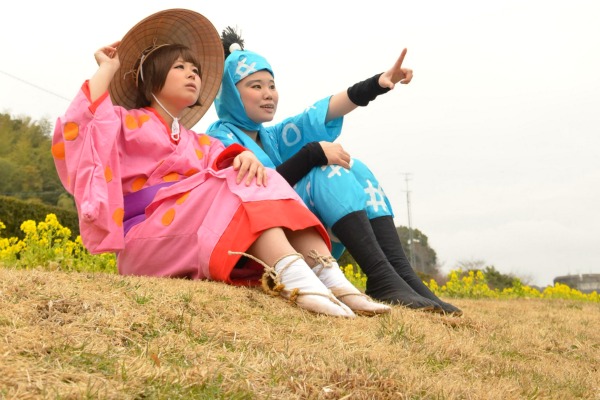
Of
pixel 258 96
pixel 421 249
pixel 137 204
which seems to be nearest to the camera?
pixel 137 204

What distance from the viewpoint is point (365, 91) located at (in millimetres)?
4090

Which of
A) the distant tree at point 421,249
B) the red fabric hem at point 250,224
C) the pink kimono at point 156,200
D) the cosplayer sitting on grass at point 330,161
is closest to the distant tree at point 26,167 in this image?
the distant tree at point 421,249

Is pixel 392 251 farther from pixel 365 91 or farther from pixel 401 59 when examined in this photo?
pixel 401 59

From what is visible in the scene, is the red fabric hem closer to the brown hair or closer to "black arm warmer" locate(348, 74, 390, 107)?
the brown hair

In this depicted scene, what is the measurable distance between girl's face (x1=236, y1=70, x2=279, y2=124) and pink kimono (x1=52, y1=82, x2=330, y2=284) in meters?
0.63

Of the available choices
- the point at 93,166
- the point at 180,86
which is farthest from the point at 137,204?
the point at 180,86

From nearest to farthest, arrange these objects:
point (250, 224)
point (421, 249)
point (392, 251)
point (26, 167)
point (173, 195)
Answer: point (250, 224)
point (173, 195)
point (392, 251)
point (26, 167)
point (421, 249)

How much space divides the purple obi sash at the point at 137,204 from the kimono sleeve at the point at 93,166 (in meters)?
0.17

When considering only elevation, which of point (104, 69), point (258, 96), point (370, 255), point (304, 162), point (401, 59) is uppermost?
point (401, 59)

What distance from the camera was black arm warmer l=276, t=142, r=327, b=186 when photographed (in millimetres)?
3609

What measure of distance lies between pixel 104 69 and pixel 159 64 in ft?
1.20

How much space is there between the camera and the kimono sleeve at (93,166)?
3.08 meters

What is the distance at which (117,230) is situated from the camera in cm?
318

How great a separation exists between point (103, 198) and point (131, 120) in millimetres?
524
